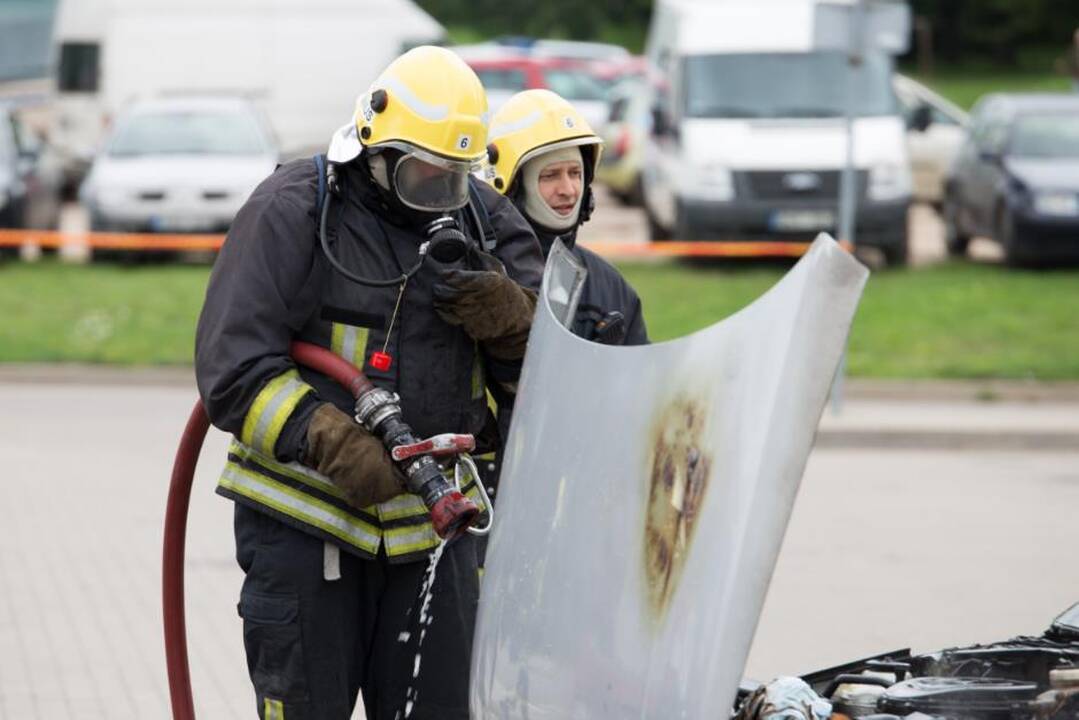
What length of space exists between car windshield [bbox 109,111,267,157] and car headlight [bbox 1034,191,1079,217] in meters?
7.22

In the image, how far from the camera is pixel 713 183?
18.8m

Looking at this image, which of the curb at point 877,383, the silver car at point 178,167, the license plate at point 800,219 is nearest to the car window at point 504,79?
the silver car at point 178,167

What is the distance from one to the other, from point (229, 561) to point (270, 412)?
4.90 metres

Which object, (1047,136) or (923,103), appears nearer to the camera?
(1047,136)

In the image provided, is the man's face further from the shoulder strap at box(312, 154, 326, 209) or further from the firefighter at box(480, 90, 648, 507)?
the shoulder strap at box(312, 154, 326, 209)

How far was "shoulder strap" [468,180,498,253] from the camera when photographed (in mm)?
4449

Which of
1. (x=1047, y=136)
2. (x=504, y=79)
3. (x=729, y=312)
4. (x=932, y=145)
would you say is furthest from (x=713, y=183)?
(x=504, y=79)

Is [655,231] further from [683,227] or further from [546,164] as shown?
[546,164]

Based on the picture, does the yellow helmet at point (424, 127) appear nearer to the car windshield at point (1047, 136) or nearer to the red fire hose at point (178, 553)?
the red fire hose at point (178, 553)

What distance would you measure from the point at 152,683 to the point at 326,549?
2.84 metres

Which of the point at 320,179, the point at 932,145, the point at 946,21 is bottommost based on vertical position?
the point at 946,21

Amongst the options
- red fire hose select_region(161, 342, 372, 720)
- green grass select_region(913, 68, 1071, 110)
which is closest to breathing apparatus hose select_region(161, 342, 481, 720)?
red fire hose select_region(161, 342, 372, 720)

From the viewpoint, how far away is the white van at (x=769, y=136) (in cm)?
1875

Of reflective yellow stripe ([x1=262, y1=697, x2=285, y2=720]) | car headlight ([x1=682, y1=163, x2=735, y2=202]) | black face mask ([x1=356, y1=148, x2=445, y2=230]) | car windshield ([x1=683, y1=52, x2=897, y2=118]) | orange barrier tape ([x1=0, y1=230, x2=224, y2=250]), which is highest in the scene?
black face mask ([x1=356, y1=148, x2=445, y2=230])
